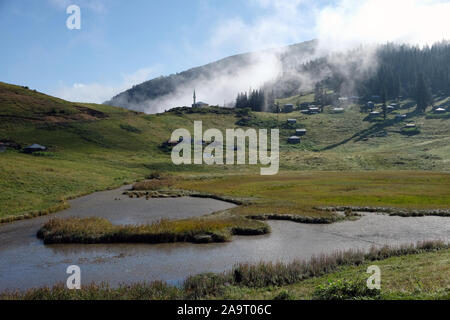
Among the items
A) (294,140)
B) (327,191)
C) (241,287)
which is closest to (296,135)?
(294,140)

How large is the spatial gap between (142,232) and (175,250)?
16.8 feet


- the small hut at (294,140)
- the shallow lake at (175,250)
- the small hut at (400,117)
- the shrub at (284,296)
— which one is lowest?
the shallow lake at (175,250)

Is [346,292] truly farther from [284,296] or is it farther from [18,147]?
[18,147]

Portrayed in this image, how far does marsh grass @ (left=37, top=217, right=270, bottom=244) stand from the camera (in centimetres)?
3428

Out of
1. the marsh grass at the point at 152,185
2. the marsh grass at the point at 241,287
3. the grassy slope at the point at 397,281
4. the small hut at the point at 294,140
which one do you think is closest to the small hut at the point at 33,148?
the marsh grass at the point at 152,185

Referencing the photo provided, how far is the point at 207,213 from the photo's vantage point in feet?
158

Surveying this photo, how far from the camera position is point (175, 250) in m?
31.5

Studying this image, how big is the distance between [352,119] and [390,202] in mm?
155065

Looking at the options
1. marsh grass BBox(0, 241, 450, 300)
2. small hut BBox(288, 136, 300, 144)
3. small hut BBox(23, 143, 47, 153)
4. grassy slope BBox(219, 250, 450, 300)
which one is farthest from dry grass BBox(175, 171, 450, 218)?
small hut BBox(288, 136, 300, 144)

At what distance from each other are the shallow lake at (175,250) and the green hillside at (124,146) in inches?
682

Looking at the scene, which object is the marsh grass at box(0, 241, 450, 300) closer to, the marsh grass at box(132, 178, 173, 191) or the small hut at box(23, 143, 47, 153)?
the marsh grass at box(132, 178, 173, 191)

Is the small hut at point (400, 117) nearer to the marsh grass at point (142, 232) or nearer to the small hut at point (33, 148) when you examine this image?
the small hut at point (33, 148)

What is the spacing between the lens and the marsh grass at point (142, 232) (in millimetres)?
34281

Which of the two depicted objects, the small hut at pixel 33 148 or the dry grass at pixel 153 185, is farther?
the small hut at pixel 33 148
